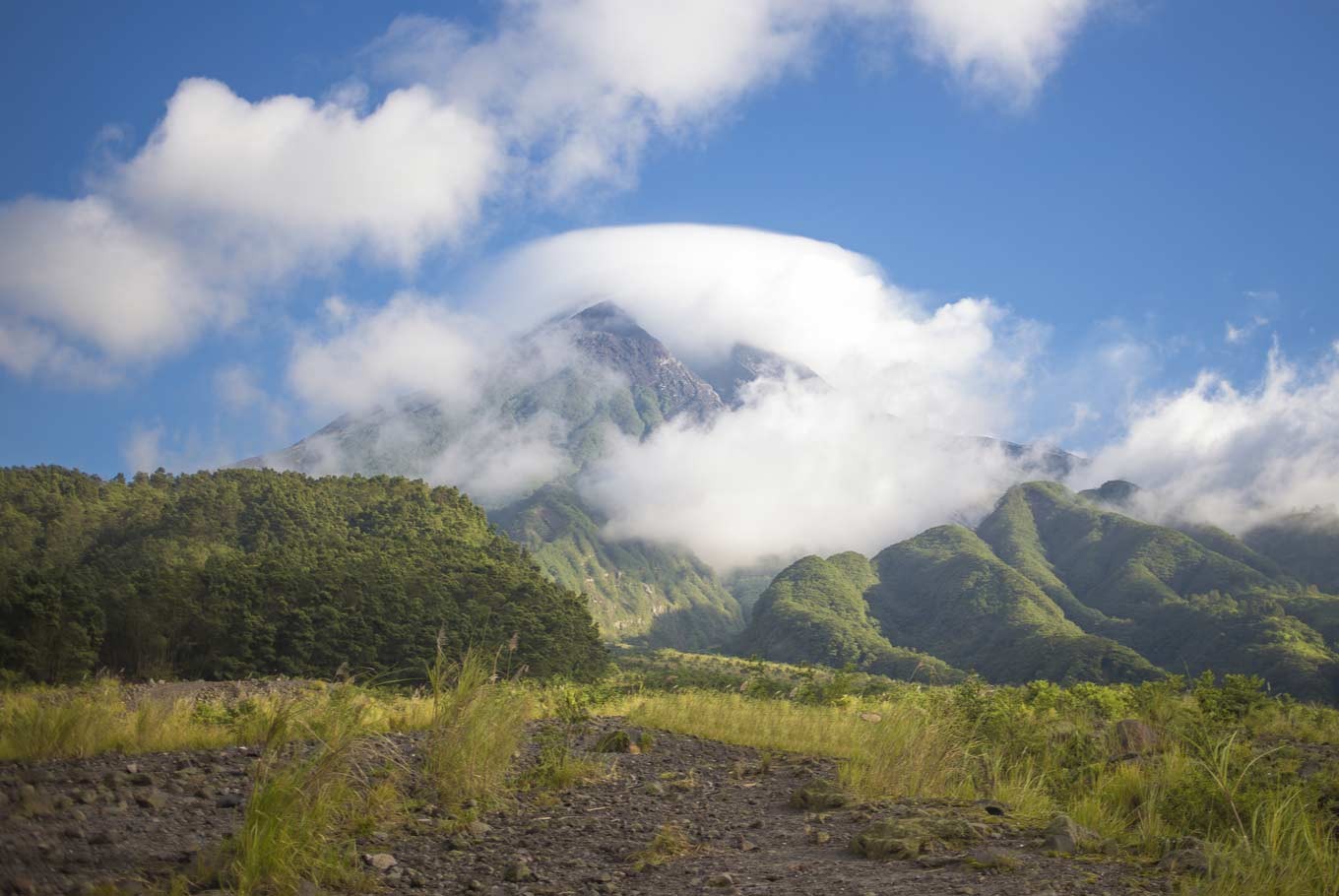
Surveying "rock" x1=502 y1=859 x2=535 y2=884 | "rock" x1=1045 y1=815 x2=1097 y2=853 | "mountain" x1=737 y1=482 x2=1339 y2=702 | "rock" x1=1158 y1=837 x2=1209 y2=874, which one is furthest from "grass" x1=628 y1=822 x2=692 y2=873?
"mountain" x1=737 y1=482 x2=1339 y2=702

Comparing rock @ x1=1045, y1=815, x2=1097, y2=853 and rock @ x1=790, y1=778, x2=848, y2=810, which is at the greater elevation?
rock @ x1=1045, y1=815, x2=1097, y2=853

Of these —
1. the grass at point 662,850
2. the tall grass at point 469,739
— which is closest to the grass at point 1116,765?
the grass at point 662,850

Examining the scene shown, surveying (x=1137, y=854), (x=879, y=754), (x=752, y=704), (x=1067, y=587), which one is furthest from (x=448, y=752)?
(x=1067, y=587)

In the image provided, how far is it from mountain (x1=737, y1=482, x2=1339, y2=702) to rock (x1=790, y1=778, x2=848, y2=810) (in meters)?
80.4

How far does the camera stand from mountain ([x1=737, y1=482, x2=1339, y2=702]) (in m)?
92.9

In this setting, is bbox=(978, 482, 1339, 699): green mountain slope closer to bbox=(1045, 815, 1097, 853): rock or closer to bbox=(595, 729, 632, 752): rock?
bbox=(595, 729, 632, 752): rock

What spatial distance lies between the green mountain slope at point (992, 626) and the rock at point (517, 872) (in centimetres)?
9052

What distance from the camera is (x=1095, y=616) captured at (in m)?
154

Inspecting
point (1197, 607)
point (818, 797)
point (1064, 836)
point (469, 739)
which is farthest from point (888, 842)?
point (1197, 607)

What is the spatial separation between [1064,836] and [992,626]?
517 ft

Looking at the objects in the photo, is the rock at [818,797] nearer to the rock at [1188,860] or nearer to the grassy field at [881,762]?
the grassy field at [881,762]

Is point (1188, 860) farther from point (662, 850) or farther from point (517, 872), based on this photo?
point (517, 872)

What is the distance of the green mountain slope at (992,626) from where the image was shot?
306ft

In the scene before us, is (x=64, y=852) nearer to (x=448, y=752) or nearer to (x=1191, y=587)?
(x=448, y=752)
